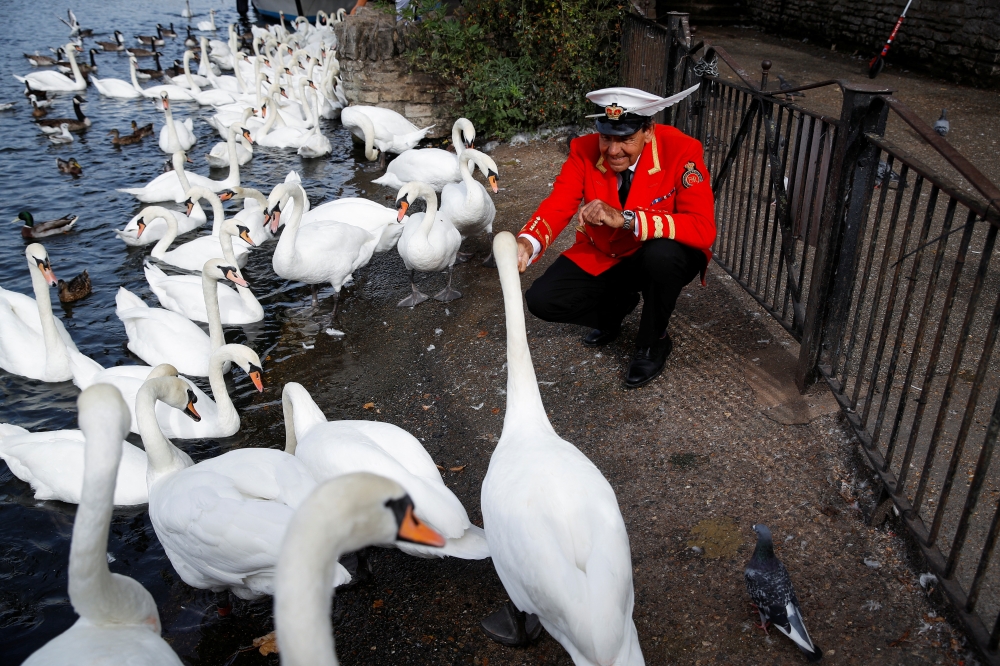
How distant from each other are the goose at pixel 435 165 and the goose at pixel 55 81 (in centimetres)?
1094

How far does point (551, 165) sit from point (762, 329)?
17.4 feet

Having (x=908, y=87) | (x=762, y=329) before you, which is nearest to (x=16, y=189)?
(x=762, y=329)

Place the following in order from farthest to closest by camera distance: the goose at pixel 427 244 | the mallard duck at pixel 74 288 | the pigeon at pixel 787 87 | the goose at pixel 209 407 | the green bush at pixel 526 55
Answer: the green bush at pixel 526 55 → the mallard duck at pixel 74 288 → the goose at pixel 427 244 → the goose at pixel 209 407 → the pigeon at pixel 787 87

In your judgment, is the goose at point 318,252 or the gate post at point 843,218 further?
the goose at point 318,252

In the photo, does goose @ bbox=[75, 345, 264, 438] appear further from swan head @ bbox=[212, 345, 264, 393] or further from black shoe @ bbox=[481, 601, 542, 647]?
black shoe @ bbox=[481, 601, 542, 647]

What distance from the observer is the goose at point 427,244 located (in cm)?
650

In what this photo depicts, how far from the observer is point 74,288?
290 inches

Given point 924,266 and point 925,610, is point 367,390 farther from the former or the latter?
point 924,266

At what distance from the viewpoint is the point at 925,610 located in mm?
2916

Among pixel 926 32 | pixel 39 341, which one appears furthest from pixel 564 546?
pixel 926 32

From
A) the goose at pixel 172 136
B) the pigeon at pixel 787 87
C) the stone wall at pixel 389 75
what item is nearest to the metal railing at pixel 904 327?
the pigeon at pixel 787 87

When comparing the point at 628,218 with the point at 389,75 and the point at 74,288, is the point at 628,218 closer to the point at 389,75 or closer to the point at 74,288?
the point at 74,288

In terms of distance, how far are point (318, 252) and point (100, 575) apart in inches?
168

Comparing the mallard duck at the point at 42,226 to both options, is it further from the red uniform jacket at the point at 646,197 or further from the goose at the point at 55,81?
the goose at the point at 55,81
